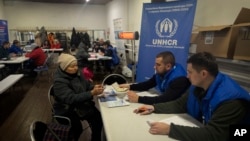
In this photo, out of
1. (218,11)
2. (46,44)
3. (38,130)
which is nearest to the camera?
(38,130)

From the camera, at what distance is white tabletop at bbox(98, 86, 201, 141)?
49.2 inches

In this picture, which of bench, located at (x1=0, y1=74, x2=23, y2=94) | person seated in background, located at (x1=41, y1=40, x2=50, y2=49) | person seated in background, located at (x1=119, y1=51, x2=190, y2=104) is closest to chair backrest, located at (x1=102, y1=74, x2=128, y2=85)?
person seated in background, located at (x1=119, y1=51, x2=190, y2=104)

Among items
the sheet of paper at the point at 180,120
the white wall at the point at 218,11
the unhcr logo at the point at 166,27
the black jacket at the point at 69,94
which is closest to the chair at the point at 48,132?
the black jacket at the point at 69,94

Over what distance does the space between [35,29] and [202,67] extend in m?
9.41

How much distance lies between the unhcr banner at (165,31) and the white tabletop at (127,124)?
1299 millimetres

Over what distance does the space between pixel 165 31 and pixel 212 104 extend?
192 cm

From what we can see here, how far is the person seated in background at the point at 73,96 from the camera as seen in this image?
1.90 metres

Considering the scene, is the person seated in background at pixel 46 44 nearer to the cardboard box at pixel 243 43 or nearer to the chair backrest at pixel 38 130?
the chair backrest at pixel 38 130

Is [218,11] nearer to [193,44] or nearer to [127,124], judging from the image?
[193,44]

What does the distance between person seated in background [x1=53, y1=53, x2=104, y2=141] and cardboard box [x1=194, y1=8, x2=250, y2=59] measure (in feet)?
4.28

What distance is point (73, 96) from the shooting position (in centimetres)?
189

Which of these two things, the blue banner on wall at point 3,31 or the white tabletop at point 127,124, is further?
the blue banner on wall at point 3,31

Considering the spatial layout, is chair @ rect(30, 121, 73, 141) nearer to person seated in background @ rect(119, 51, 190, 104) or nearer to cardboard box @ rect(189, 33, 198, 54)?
person seated in background @ rect(119, 51, 190, 104)

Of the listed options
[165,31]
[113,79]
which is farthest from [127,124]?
[165,31]
